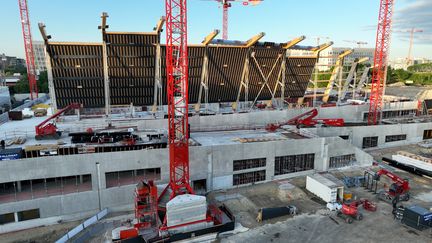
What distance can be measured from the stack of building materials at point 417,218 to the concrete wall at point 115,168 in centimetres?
1332

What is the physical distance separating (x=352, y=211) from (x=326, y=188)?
3636 millimetres

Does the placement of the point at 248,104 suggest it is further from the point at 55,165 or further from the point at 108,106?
the point at 55,165

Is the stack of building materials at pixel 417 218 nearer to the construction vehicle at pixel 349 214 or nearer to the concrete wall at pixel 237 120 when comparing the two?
the construction vehicle at pixel 349 214

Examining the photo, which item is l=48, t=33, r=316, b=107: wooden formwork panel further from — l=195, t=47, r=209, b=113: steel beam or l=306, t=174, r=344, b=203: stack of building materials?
l=306, t=174, r=344, b=203: stack of building materials

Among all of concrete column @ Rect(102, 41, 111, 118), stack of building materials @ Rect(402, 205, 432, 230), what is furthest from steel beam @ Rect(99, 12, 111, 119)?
stack of building materials @ Rect(402, 205, 432, 230)

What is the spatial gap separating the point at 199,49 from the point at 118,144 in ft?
85.4

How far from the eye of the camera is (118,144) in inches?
1257

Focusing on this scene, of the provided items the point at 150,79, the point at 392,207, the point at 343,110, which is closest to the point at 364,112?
the point at 343,110

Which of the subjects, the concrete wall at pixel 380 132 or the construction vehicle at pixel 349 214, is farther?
the concrete wall at pixel 380 132

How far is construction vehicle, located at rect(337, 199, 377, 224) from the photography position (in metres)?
26.2

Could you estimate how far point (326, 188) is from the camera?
96.7ft

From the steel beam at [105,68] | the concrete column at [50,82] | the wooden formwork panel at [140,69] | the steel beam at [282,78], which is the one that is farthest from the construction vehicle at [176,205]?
the steel beam at [282,78]

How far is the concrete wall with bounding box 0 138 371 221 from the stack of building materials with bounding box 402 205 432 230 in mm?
13323

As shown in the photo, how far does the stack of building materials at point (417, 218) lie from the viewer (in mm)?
24312
